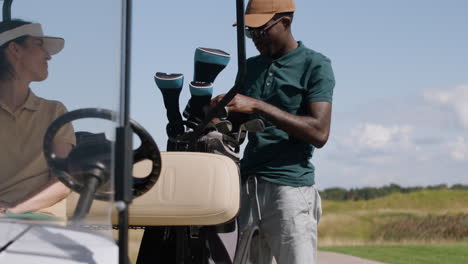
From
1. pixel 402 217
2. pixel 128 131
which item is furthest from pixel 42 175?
pixel 402 217

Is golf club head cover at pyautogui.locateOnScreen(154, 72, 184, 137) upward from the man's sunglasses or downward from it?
downward

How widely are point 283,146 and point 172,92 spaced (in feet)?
2.49

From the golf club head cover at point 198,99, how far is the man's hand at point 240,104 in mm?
68

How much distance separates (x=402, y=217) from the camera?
1006 inches

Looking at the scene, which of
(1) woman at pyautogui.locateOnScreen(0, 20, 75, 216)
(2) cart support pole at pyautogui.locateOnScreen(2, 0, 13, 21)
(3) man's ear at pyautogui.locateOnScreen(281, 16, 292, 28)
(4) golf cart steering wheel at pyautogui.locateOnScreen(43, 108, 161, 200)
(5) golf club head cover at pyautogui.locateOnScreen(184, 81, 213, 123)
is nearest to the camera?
(4) golf cart steering wheel at pyautogui.locateOnScreen(43, 108, 161, 200)

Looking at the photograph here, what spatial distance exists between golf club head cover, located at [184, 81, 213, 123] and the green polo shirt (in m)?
0.60

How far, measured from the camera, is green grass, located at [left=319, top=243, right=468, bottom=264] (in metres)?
16.0

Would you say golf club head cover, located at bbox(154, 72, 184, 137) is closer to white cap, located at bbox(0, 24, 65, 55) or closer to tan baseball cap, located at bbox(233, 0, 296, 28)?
tan baseball cap, located at bbox(233, 0, 296, 28)

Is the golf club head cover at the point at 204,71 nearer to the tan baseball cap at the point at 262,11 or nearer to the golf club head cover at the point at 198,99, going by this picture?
the golf club head cover at the point at 198,99

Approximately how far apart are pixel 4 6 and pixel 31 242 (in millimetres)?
848

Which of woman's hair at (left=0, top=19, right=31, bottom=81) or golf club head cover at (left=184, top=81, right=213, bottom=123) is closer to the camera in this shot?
woman's hair at (left=0, top=19, right=31, bottom=81)

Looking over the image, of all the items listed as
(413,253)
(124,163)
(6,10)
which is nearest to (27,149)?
→ (124,163)

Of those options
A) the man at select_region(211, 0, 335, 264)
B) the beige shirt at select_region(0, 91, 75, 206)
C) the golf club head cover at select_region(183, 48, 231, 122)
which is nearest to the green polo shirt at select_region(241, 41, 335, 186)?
the man at select_region(211, 0, 335, 264)

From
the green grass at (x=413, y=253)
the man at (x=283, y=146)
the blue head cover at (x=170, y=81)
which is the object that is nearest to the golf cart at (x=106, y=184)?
the blue head cover at (x=170, y=81)
